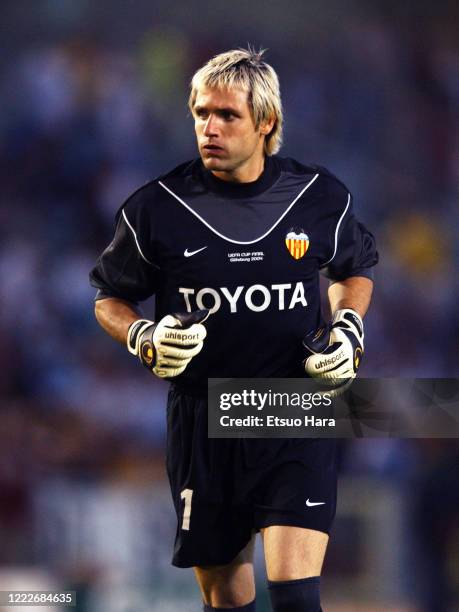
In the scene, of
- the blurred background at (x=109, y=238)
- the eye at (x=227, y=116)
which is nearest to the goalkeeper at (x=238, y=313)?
the eye at (x=227, y=116)

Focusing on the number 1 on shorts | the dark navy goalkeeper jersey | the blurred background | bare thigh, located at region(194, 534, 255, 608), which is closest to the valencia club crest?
the dark navy goalkeeper jersey

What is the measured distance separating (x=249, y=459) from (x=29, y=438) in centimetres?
357

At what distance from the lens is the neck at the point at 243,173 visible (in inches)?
141

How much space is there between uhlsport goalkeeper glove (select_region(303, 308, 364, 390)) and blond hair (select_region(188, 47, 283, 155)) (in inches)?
30.4

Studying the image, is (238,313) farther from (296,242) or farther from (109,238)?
(109,238)

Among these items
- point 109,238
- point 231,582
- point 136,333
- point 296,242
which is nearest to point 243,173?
point 296,242

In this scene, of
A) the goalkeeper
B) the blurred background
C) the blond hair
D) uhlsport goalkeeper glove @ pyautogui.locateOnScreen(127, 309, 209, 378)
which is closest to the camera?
uhlsport goalkeeper glove @ pyautogui.locateOnScreen(127, 309, 209, 378)

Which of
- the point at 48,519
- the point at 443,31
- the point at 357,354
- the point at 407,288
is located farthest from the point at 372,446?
the point at 443,31

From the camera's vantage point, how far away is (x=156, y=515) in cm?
599

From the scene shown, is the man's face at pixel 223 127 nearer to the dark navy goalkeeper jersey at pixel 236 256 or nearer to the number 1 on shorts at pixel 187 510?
the dark navy goalkeeper jersey at pixel 236 256

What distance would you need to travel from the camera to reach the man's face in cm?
349

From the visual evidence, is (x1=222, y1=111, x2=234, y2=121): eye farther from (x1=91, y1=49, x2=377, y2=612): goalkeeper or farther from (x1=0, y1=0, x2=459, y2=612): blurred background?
(x1=0, y1=0, x2=459, y2=612): blurred background

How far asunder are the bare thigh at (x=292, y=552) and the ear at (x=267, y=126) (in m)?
1.37

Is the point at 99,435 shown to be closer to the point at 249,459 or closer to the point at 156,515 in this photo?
the point at 156,515
